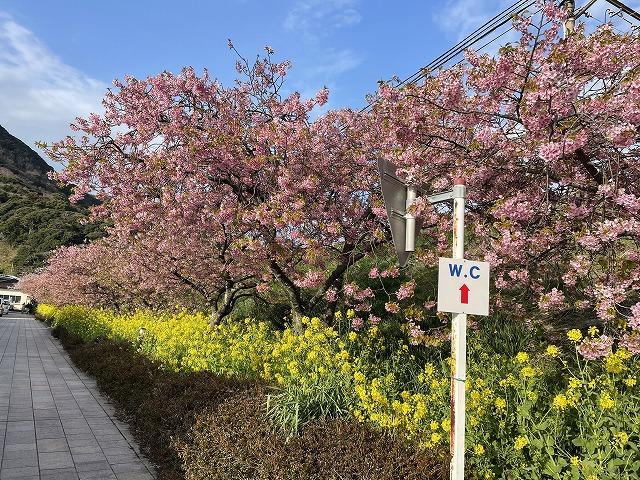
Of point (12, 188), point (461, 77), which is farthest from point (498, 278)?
point (12, 188)

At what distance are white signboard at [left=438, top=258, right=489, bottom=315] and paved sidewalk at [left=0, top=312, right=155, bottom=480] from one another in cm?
379

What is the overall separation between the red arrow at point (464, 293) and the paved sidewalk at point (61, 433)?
3.82 metres

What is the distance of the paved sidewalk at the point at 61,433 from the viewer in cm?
494

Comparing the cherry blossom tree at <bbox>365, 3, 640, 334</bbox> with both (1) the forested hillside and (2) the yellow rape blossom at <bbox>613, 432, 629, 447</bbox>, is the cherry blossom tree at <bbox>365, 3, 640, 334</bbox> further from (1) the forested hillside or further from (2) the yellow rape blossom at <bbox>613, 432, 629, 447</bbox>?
(1) the forested hillside

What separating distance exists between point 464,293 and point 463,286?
38mm

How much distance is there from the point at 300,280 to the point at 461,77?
11.2 ft

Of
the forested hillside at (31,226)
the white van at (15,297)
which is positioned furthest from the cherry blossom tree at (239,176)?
the white van at (15,297)

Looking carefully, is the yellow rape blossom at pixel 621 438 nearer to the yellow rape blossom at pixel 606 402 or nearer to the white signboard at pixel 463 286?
the yellow rape blossom at pixel 606 402

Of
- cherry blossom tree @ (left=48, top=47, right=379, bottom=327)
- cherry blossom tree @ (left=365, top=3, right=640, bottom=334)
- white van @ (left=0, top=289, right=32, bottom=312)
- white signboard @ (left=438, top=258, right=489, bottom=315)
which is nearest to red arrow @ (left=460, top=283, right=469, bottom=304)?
white signboard @ (left=438, top=258, right=489, bottom=315)

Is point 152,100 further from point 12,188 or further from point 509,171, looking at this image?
point 12,188

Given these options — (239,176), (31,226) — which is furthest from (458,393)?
(31,226)

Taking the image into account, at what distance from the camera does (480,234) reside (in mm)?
4863

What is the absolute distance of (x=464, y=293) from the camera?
8.57 ft

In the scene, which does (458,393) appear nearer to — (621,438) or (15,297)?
(621,438)
